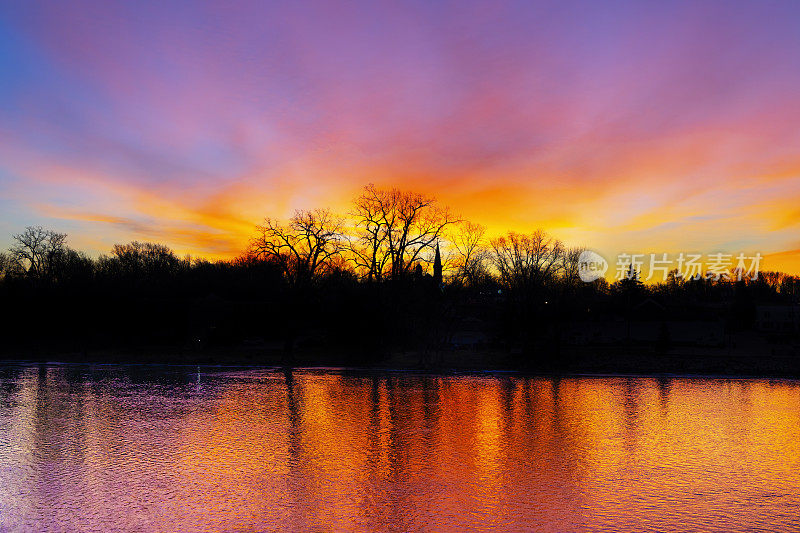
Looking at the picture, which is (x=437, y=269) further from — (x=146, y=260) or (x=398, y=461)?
(x=146, y=260)

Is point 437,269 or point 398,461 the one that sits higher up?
point 437,269

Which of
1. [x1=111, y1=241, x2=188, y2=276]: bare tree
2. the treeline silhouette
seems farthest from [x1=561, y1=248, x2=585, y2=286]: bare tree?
[x1=111, y1=241, x2=188, y2=276]: bare tree

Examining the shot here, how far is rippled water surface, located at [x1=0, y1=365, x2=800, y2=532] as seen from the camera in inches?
344

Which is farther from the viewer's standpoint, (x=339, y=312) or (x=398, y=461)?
(x=339, y=312)

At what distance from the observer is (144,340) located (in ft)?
178

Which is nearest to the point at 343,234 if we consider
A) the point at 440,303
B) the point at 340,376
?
the point at 440,303

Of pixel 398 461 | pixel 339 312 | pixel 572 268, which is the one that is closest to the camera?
pixel 398 461

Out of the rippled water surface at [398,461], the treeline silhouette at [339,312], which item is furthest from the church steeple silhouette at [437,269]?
the rippled water surface at [398,461]

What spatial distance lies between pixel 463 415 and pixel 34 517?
38.0ft

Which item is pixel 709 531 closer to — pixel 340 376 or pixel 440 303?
pixel 340 376

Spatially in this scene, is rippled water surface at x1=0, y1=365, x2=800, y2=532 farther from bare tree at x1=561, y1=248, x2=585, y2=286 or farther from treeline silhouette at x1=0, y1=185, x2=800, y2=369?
bare tree at x1=561, y1=248, x2=585, y2=286

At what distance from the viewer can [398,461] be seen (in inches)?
473

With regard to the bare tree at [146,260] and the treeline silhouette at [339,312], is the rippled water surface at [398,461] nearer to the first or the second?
the treeline silhouette at [339,312]

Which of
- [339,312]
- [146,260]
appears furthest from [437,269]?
[146,260]
